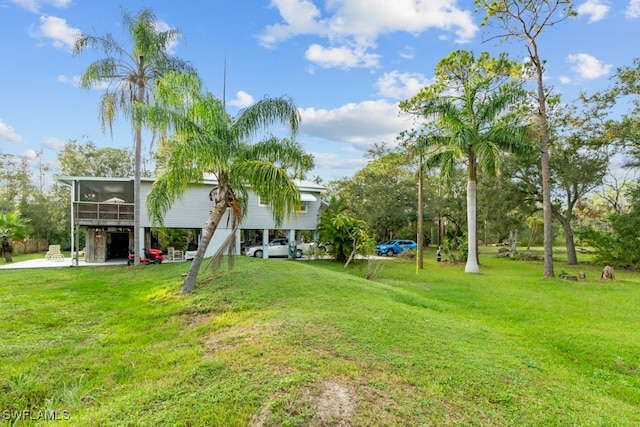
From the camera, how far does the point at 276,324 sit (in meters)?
5.20

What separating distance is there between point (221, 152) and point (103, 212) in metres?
12.1

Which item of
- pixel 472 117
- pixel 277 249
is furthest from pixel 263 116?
pixel 277 249

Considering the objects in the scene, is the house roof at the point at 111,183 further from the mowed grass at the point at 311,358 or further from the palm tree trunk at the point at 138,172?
the mowed grass at the point at 311,358

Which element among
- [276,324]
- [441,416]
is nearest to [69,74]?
[276,324]

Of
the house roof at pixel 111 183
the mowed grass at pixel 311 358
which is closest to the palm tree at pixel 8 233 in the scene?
the house roof at pixel 111 183

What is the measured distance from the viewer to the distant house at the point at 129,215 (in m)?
16.7

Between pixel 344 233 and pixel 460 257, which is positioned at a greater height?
pixel 344 233

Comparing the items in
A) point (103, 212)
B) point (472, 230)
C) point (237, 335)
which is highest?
point (103, 212)

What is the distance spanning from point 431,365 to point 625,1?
16.3 meters

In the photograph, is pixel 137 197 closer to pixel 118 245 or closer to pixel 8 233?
pixel 118 245

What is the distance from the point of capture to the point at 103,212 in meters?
16.9

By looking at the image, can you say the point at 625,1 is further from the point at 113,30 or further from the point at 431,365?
the point at 113,30

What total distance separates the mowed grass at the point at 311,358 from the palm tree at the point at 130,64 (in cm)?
905

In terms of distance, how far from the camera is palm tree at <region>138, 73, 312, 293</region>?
8281 mm
